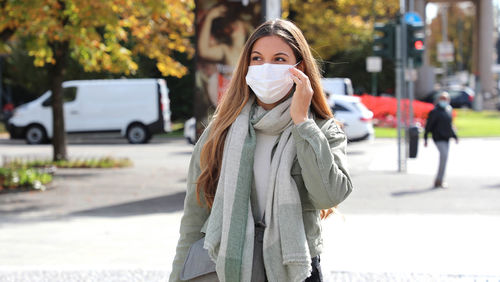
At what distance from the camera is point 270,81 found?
2.86 m

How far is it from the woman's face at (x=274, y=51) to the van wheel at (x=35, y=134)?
24578 mm

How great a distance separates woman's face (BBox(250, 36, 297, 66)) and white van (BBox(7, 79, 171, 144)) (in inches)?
922

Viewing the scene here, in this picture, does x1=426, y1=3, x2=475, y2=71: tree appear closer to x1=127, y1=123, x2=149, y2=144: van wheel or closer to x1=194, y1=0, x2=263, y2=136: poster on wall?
x1=127, y1=123, x2=149, y2=144: van wheel

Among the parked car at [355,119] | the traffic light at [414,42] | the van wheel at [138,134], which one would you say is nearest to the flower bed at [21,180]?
the traffic light at [414,42]

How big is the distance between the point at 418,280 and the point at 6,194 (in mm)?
8037

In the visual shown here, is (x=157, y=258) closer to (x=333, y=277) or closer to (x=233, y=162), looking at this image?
(x=333, y=277)

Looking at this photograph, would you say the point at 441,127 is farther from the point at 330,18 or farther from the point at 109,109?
the point at 330,18

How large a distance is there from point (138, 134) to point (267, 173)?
24143 millimetres

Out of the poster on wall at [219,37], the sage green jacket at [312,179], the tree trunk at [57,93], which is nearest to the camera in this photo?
the sage green jacket at [312,179]

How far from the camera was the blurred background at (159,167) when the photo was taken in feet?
24.1

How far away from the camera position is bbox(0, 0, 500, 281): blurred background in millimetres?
7359

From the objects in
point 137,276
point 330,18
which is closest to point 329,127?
point 137,276

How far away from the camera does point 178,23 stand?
16438 millimetres

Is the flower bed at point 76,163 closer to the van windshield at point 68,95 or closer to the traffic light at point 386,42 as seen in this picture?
the traffic light at point 386,42
